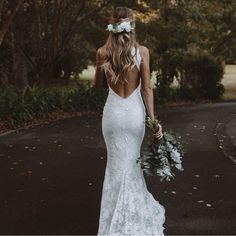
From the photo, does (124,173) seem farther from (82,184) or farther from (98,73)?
(82,184)

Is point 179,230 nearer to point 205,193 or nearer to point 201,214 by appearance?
point 201,214

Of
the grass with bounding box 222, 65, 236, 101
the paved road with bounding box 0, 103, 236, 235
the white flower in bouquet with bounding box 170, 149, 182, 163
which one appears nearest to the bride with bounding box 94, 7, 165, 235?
the white flower in bouquet with bounding box 170, 149, 182, 163

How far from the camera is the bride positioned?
539cm

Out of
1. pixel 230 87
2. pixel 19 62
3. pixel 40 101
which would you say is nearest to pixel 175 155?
pixel 40 101

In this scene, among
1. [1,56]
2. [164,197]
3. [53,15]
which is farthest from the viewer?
[1,56]

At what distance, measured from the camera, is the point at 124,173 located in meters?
5.75

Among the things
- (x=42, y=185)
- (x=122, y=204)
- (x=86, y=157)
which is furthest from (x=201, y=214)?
(x=86, y=157)

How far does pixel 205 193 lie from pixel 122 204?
2883mm

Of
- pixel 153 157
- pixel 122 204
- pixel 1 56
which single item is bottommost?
pixel 1 56

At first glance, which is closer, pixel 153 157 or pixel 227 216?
pixel 153 157

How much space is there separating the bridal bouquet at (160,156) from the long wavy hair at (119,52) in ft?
1.92

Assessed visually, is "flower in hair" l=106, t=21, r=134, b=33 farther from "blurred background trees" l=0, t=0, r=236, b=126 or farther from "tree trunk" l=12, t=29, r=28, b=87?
"tree trunk" l=12, t=29, r=28, b=87

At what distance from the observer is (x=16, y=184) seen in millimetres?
8859

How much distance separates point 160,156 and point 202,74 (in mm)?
24669
